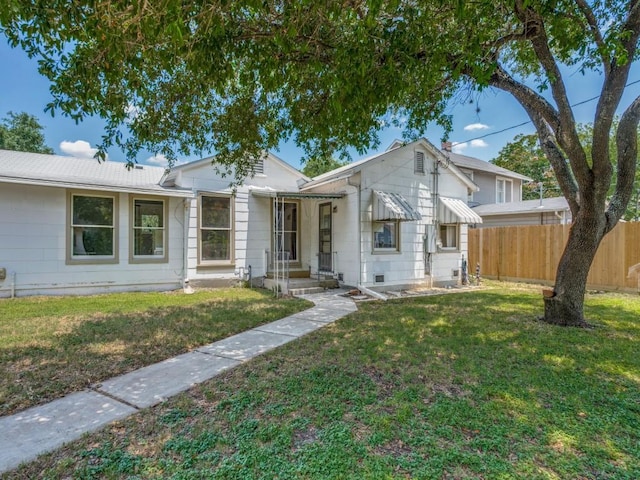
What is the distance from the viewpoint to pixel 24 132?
24344 millimetres

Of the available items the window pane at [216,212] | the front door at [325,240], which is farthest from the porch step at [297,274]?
the window pane at [216,212]

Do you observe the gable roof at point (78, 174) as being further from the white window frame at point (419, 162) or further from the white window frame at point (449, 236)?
the white window frame at point (449, 236)

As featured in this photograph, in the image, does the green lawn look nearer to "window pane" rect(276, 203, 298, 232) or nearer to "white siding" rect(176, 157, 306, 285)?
"white siding" rect(176, 157, 306, 285)

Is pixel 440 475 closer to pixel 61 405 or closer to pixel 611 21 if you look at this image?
pixel 61 405

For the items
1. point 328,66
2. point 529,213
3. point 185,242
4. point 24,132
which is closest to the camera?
point 328,66

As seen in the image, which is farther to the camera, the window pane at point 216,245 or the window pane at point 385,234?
the window pane at point 216,245

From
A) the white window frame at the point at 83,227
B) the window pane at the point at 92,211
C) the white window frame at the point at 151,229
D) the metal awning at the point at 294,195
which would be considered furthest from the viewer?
the white window frame at the point at 151,229

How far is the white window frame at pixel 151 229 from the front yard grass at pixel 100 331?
3.50 ft

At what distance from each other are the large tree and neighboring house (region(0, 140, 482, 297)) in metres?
2.60

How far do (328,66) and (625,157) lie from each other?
16.3 ft

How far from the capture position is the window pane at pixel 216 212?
423 inches

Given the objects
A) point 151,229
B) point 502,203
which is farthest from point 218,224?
point 502,203

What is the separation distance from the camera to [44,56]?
456 centimetres

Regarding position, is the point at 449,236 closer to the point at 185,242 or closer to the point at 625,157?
the point at 625,157
